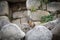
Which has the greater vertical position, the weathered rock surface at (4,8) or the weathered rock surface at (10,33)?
the weathered rock surface at (4,8)

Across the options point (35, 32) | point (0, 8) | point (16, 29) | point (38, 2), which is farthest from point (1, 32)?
point (38, 2)

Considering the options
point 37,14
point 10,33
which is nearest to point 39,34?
point 10,33

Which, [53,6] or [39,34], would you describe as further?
[53,6]

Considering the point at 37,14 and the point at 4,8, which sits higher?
the point at 4,8

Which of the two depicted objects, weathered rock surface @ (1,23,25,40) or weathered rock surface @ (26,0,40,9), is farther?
weathered rock surface @ (26,0,40,9)

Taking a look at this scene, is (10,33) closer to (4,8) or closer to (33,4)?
(4,8)

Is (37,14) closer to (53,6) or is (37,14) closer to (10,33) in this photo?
(53,6)

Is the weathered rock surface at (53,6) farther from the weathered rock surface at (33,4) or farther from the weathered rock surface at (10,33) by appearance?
the weathered rock surface at (10,33)

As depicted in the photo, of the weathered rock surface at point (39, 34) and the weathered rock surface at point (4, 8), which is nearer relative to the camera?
the weathered rock surface at point (39, 34)

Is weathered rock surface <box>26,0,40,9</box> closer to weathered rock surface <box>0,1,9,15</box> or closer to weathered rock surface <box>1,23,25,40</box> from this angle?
weathered rock surface <box>0,1,9,15</box>

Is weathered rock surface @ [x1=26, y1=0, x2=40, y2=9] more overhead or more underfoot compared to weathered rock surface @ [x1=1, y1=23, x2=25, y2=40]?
more overhead

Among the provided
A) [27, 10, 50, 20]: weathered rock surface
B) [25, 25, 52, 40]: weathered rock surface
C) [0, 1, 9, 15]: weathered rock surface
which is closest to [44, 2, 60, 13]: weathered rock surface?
[27, 10, 50, 20]: weathered rock surface

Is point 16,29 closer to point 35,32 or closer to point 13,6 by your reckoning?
point 35,32

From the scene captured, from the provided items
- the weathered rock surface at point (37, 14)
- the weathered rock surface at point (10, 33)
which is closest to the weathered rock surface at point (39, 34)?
the weathered rock surface at point (10, 33)
